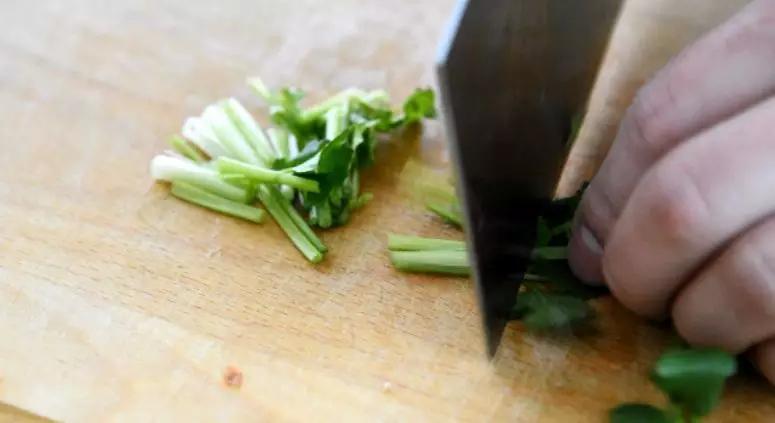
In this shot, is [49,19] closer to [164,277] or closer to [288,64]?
[288,64]

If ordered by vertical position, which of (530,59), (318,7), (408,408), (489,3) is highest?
(489,3)

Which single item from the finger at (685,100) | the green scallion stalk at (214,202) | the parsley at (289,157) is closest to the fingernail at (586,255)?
the finger at (685,100)

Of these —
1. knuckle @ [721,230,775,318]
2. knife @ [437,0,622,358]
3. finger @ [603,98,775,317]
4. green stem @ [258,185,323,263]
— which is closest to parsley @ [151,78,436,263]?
green stem @ [258,185,323,263]

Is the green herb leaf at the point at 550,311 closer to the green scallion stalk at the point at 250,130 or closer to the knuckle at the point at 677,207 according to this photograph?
the knuckle at the point at 677,207

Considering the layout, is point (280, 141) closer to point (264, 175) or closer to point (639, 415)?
point (264, 175)

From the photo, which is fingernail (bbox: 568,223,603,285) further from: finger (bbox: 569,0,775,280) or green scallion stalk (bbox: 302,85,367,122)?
green scallion stalk (bbox: 302,85,367,122)

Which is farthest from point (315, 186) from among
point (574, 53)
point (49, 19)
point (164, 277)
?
point (49, 19)
